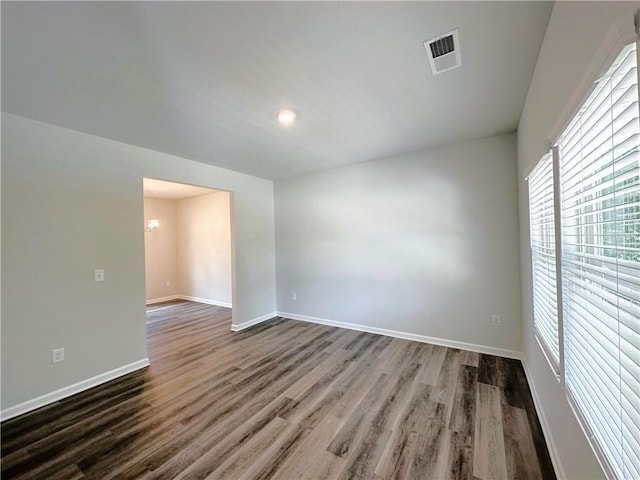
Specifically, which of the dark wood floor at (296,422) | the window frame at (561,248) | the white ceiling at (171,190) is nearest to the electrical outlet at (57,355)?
the dark wood floor at (296,422)

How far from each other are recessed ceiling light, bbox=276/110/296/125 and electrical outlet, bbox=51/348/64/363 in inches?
117

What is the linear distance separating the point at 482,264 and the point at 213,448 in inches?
124

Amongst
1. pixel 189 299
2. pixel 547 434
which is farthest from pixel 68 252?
pixel 189 299

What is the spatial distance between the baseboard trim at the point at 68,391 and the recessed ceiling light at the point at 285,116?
10.1 feet

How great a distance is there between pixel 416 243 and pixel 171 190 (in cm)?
506

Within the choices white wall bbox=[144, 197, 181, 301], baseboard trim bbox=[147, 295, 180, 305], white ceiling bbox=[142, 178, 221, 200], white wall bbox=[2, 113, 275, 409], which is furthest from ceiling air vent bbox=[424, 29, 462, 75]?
baseboard trim bbox=[147, 295, 180, 305]

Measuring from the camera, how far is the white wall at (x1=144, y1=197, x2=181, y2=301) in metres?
6.14

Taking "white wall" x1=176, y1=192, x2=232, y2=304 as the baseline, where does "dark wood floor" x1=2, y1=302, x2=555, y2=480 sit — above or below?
below

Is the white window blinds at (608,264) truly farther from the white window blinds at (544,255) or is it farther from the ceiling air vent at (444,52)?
the ceiling air vent at (444,52)

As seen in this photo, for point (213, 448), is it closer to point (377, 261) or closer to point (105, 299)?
point (105, 299)

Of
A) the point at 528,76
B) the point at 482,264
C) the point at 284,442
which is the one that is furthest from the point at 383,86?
the point at 284,442

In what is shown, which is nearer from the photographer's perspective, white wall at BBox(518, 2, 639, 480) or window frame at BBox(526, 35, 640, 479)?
window frame at BBox(526, 35, 640, 479)

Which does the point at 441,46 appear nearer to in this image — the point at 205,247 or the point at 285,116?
the point at 285,116

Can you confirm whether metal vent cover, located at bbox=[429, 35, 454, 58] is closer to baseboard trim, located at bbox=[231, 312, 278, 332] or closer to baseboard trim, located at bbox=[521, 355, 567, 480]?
baseboard trim, located at bbox=[521, 355, 567, 480]
